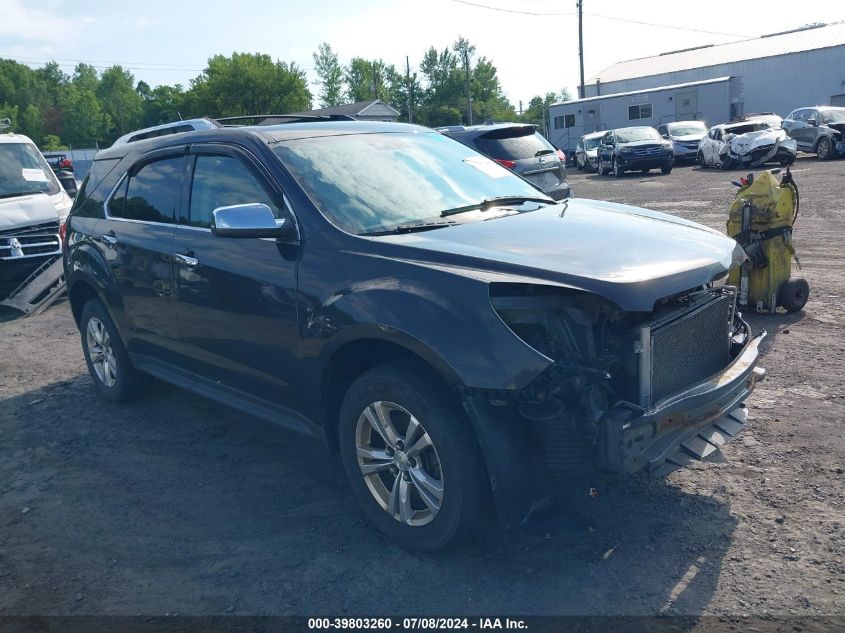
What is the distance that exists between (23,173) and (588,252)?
9973 millimetres

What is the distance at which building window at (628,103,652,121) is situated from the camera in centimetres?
3841

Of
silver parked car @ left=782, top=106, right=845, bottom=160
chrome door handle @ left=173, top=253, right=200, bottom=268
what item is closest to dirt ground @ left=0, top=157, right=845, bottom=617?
chrome door handle @ left=173, top=253, right=200, bottom=268

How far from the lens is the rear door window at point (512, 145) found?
11438mm

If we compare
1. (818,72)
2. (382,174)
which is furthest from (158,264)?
(818,72)

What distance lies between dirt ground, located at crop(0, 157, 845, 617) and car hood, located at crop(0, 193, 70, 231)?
5.27 m

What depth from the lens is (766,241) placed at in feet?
23.3

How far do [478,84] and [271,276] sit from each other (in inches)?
4121

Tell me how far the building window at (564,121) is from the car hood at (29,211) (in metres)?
34.9

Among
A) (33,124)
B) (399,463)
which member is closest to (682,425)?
(399,463)

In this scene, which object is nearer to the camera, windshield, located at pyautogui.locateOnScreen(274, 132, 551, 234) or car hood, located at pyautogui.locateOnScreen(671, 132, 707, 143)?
windshield, located at pyautogui.locateOnScreen(274, 132, 551, 234)

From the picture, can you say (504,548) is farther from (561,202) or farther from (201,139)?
(201,139)

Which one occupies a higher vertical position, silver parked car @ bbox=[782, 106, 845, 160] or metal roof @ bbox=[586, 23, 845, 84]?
metal roof @ bbox=[586, 23, 845, 84]

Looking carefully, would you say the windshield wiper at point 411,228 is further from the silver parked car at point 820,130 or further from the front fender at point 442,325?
the silver parked car at point 820,130

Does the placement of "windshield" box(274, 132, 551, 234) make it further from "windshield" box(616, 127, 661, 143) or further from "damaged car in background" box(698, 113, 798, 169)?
"windshield" box(616, 127, 661, 143)
